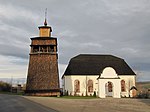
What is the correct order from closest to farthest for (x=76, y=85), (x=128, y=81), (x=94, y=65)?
(x=76, y=85)
(x=128, y=81)
(x=94, y=65)

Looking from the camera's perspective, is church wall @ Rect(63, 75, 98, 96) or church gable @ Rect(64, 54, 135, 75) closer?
church wall @ Rect(63, 75, 98, 96)

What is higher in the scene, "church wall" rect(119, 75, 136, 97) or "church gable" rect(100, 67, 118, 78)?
"church gable" rect(100, 67, 118, 78)

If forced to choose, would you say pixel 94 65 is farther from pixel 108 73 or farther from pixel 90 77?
pixel 108 73

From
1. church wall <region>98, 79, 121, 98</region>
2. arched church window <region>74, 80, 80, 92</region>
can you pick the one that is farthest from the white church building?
church wall <region>98, 79, 121, 98</region>

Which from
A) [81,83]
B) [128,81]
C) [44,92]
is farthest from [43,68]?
[128,81]

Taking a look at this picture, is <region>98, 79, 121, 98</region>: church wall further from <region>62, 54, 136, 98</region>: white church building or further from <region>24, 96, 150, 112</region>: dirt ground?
<region>24, 96, 150, 112</region>: dirt ground

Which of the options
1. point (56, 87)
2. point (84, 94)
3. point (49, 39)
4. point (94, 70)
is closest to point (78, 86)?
point (84, 94)

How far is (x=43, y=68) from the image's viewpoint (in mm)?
44156

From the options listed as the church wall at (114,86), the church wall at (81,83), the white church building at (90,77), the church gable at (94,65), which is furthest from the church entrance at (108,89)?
the church wall at (114,86)

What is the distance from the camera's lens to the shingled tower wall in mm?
43125

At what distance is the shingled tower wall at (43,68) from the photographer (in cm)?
4312

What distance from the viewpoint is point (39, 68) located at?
44.1 m

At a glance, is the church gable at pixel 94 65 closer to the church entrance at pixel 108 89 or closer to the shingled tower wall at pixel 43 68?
the church entrance at pixel 108 89

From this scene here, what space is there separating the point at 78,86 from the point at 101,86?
8.58 meters
